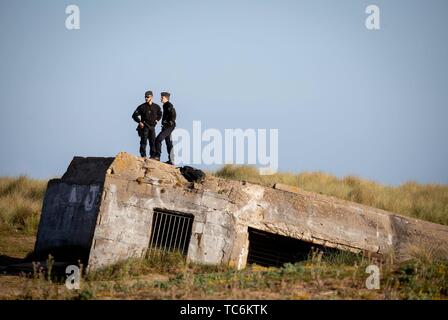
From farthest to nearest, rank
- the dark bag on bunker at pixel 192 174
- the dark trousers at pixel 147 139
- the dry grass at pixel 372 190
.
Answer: the dry grass at pixel 372 190
the dark trousers at pixel 147 139
the dark bag on bunker at pixel 192 174

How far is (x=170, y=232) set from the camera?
12.2 metres

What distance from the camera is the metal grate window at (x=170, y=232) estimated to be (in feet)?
38.9

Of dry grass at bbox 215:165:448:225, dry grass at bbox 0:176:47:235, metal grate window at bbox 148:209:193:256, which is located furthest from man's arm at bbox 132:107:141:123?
dry grass at bbox 0:176:47:235

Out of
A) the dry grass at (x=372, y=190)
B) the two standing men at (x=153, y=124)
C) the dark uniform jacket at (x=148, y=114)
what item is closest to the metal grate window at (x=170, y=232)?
the two standing men at (x=153, y=124)

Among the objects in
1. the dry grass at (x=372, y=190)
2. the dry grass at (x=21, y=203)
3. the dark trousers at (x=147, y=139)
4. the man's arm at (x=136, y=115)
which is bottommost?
the dry grass at (x=21, y=203)

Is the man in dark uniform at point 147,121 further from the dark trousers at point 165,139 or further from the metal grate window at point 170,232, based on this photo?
the metal grate window at point 170,232

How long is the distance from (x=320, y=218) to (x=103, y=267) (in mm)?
4000

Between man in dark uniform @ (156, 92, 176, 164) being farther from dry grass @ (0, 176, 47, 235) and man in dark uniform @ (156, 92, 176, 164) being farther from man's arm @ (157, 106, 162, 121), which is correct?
dry grass @ (0, 176, 47, 235)

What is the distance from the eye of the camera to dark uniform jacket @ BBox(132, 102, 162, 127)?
44.3ft

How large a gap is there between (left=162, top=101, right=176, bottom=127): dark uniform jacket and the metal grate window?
2.35 meters

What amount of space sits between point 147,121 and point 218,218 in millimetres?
2802

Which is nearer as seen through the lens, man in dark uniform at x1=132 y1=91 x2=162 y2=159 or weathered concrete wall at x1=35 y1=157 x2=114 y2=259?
weathered concrete wall at x1=35 y1=157 x2=114 y2=259

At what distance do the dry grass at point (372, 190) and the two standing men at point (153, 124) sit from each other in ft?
13.4
